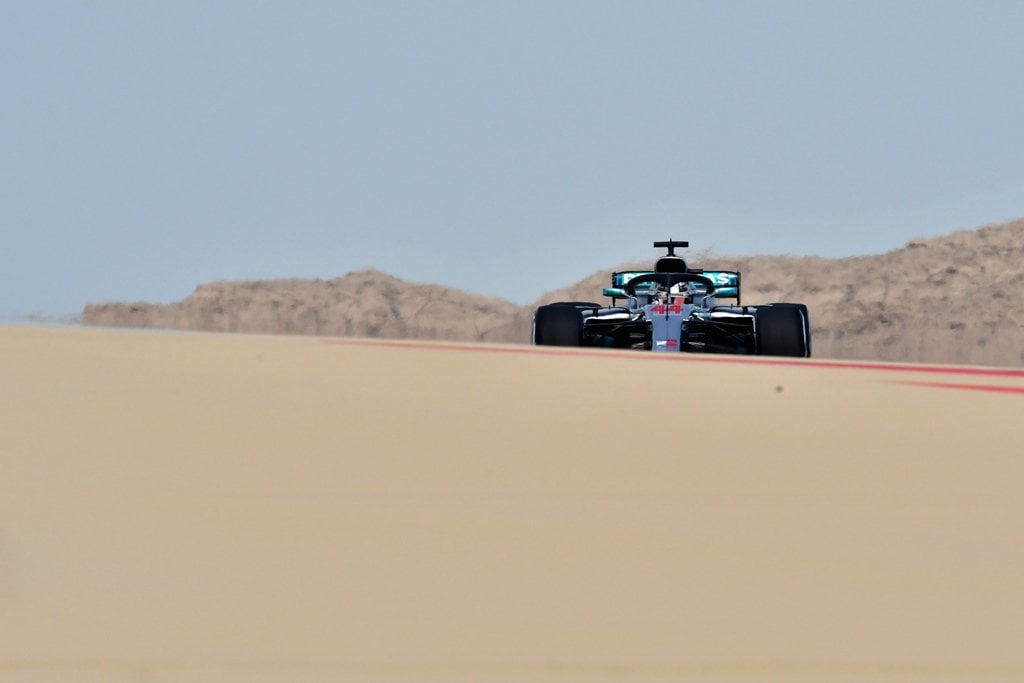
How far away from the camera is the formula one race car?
1633 cm

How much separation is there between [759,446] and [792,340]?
1031cm

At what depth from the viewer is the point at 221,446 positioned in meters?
5.88

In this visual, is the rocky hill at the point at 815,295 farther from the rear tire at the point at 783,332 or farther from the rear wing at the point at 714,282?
the rear tire at the point at 783,332

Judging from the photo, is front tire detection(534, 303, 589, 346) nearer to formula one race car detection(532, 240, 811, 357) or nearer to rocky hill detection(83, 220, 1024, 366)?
formula one race car detection(532, 240, 811, 357)

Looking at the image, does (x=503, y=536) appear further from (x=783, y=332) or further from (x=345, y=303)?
(x=345, y=303)

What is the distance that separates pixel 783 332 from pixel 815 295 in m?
69.9

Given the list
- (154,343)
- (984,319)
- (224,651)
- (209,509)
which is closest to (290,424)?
(209,509)

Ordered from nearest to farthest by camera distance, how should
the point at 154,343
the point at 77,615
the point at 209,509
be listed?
the point at 77,615 < the point at 209,509 < the point at 154,343

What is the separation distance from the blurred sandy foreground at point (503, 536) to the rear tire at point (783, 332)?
843 centimetres

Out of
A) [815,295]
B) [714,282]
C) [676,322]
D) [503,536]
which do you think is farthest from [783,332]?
[815,295]

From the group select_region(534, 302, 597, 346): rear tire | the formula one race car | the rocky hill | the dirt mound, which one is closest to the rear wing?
the formula one race car

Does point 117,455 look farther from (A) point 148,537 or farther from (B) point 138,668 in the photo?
(B) point 138,668

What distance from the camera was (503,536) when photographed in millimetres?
4398

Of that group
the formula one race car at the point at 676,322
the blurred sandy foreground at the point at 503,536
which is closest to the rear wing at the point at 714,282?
the formula one race car at the point at 676,322
